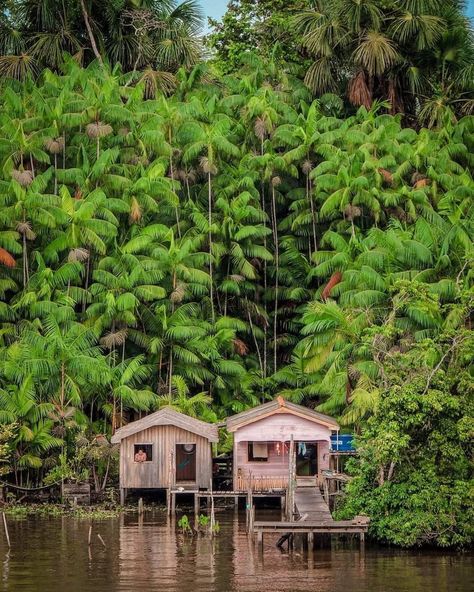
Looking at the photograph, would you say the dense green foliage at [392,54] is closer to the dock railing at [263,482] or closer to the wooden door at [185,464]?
the wooden door at [185,464]

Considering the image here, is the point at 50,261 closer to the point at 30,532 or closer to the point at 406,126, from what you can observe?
the point at 30,532

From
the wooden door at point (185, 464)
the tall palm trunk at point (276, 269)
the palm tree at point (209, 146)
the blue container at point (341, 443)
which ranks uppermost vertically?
the palm tree at point (209, 146)

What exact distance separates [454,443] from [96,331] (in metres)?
17.2

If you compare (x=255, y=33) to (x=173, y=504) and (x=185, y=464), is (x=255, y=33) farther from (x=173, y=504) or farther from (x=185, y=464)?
(x=173, y=504)

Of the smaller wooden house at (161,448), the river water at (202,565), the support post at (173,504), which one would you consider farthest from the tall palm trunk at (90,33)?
the river water at (202,565)

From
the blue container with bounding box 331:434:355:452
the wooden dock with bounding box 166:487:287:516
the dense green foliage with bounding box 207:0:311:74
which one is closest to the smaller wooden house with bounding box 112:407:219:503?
the wooden dock with bounding box 166:487:287:516

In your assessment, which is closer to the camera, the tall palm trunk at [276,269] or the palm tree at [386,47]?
the tall palm trunk at [276,269]

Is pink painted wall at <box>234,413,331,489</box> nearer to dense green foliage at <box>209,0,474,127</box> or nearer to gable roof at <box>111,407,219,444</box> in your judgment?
gable roof at <box>111,407,219,444</box>

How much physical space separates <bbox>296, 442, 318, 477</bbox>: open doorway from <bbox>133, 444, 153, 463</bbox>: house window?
471cm

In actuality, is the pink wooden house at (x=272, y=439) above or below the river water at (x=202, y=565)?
above

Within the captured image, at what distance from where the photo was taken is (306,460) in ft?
132

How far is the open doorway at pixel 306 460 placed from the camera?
40250 millimetres

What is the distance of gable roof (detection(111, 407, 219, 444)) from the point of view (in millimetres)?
39094

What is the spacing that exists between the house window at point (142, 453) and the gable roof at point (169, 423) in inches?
28.8
